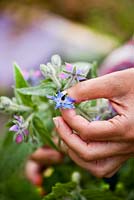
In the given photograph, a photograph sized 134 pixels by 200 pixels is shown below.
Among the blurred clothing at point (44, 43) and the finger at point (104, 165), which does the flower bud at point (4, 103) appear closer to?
the finger at point (104, 165)

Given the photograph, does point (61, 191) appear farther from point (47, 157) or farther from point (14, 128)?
point (47, 157)

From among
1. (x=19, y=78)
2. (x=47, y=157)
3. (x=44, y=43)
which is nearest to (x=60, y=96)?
(x=19, y=78)

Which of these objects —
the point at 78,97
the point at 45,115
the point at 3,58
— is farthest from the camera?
the point at 3,58

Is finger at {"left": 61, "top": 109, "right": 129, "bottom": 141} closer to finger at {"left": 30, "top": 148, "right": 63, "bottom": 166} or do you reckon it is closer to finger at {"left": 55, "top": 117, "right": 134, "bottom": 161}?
finger at {"left": 55, "top": 117, "right": 134, "bottom": 161}

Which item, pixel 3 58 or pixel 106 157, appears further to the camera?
pixel 3 58

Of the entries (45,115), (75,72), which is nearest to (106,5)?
(45,115)

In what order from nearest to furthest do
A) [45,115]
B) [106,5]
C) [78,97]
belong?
[78,97] → [45,115] → [106,5]

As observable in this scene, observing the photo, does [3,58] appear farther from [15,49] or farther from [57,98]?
[57,98]

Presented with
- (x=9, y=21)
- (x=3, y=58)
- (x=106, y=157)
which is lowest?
(x=106, y=157)

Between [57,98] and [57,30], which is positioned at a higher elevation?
[57,30]

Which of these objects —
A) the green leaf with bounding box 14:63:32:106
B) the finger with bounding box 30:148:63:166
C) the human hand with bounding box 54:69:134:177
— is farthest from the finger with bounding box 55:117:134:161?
the finger with bounding box 30:148:63:166
